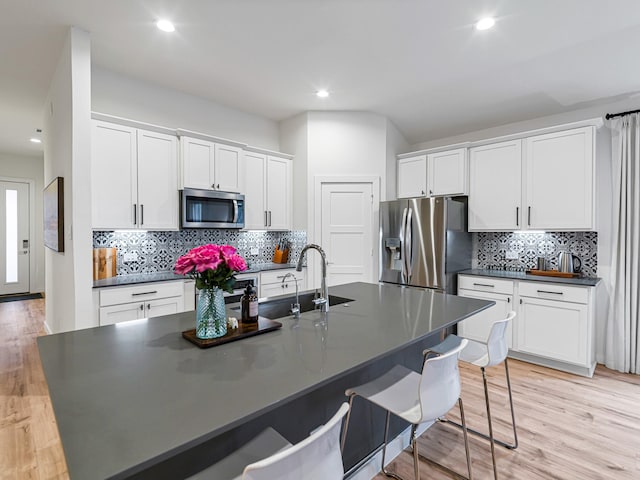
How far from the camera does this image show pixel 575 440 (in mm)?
2186

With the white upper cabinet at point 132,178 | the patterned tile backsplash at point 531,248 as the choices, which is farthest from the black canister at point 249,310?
the patterned tile backsplash at point 531,248

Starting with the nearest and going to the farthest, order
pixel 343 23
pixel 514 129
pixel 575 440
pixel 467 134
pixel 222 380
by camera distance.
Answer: pixel 222 380, pixel 575 440, pixel 343 23, pixel 514 129, pixel 467 134

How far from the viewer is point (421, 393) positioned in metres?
1.35

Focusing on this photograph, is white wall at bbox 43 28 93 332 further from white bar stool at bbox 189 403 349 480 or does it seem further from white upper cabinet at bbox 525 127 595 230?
white upper cabinet at bbox 525 127 595 230

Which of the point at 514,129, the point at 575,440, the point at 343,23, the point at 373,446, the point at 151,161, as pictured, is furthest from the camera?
the point at 514,129

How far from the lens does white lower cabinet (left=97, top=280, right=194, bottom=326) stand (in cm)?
278

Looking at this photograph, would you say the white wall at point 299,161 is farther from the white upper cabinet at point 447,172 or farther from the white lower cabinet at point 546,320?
the white lower cabinet at point 546,320

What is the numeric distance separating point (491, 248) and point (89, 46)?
14.8 ft

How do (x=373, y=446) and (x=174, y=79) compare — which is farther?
(x=174, y=79)

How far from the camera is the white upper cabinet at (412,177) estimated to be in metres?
4.27

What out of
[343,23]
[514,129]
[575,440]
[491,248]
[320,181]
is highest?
[343,23]

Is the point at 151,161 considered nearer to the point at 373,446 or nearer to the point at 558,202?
the point at 373,446

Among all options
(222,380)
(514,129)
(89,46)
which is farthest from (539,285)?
(89,46)

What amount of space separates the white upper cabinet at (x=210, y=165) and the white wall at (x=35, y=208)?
17.2 ft
